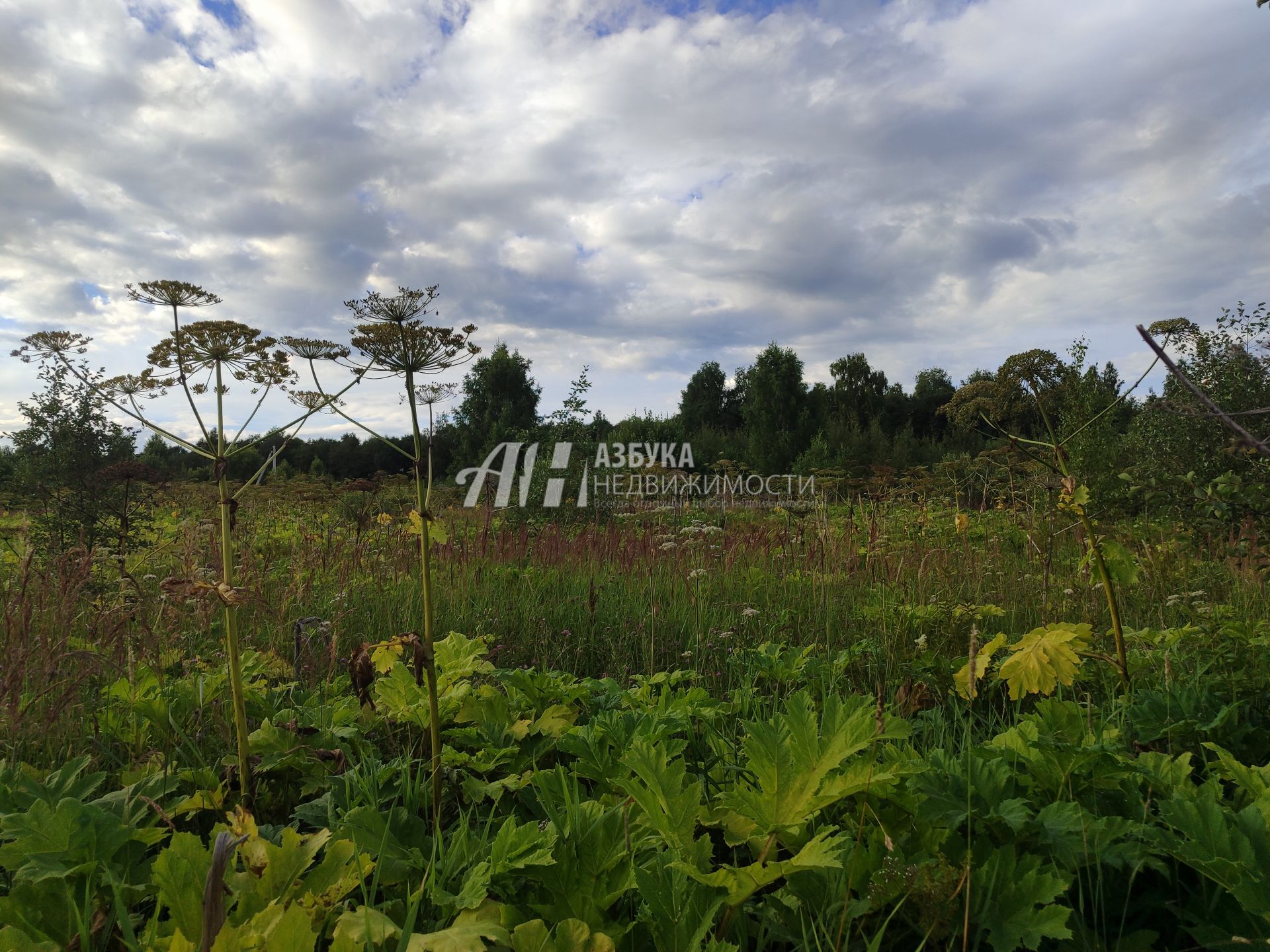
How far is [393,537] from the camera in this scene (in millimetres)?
5406

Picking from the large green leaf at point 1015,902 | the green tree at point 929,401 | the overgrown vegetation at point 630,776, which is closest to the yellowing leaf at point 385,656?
the overgrown vegetation at point 630,776

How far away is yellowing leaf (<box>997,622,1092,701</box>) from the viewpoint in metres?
1.63

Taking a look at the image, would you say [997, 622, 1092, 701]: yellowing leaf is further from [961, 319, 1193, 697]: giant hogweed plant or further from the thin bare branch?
the thin bare branch

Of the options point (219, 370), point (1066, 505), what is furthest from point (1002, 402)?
point (219, 370)

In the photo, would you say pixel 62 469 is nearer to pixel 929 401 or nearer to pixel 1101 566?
pixel 1101 566

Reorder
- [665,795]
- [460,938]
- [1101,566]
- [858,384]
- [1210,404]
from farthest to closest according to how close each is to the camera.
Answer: [858,384] → [1101,566] → [665,795] → [460,938] → [1210,404]

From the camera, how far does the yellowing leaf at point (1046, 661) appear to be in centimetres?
163

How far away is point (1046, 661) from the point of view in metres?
1.65

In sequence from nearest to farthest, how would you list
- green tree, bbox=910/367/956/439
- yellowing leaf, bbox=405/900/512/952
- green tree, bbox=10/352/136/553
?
1. yellowing leaf, bbox=405/900/512/952
2. green tree, bbox=10/352/136/553
3. green tree, bbox=910/367/956/439

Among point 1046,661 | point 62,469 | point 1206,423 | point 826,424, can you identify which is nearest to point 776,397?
point 826,424

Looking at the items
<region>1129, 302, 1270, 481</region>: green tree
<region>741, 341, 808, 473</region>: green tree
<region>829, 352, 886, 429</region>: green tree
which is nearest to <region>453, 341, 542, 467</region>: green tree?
<region>741, 341, 808, 473</region>: green tree

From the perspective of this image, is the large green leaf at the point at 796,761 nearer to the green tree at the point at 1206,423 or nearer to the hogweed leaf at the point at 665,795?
the hogweed leaf at the point at 665,795

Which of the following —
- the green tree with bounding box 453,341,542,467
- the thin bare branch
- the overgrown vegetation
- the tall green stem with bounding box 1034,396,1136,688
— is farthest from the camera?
the green tree with bounding box 453,341,542,467

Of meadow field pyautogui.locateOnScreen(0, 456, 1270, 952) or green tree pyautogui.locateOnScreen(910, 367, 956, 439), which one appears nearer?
meadow field pyautogui.locateOnScreen(0, 456, 1270, 952)
